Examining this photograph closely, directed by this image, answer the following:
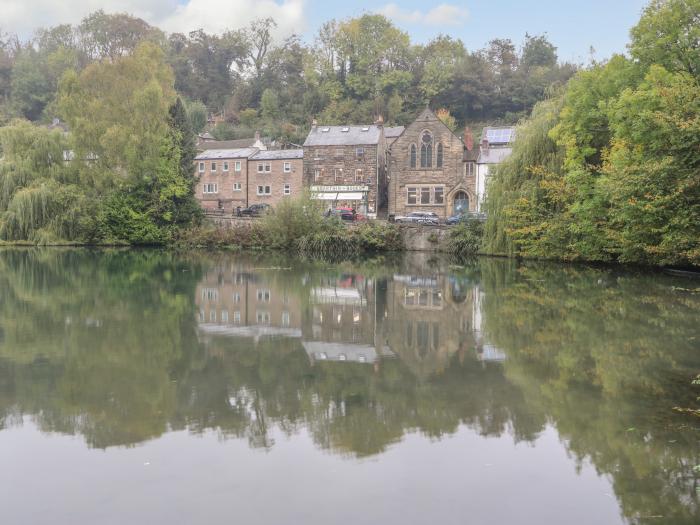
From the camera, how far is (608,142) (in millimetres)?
31625

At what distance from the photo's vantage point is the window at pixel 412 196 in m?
55.8

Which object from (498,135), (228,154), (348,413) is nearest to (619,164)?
(348,413)

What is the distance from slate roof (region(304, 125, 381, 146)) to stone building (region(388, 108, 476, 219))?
2275 mm

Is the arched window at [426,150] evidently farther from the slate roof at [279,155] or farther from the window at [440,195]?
the slate roof at [279,155]

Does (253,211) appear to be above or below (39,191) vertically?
below

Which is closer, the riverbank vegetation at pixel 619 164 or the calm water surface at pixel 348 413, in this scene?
the calm water surface at pixel 348 413

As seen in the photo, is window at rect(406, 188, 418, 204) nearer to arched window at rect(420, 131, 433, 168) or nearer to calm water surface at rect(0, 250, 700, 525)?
arched window at rect(420, 131, 433, 168)

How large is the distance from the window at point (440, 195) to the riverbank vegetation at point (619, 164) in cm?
1730

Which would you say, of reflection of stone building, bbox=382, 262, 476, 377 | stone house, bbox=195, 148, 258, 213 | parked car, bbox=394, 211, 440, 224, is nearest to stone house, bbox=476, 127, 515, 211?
parked car, bbox=394, 211, 440, 224

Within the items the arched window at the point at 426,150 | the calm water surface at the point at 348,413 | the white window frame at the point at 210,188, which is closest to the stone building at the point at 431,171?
the arched window at the point at 426,150

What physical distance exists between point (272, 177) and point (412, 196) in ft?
42.4

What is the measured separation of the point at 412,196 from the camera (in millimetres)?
55969

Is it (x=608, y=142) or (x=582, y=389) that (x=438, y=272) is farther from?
(x=582, y=389)

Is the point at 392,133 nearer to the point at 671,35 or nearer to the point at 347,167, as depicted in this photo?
the point at 347,167
